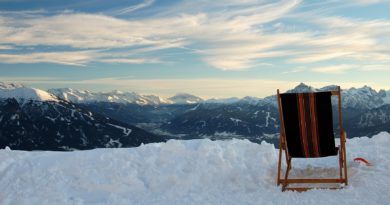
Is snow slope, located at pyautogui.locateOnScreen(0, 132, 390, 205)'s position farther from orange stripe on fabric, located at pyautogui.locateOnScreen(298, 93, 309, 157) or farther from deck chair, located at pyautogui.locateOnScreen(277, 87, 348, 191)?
orange stripe on fabric, located at pyautogui.locateOnScreen(298, 93, 309, 157)

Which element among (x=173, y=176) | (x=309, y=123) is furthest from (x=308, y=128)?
(x=173, y=176)

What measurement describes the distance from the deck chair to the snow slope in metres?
0.54

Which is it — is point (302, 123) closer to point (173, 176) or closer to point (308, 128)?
point (308, 128)

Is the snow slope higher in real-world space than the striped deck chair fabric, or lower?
lower

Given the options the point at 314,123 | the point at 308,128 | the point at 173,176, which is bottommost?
the point at 173,176

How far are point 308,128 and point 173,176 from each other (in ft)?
10.8

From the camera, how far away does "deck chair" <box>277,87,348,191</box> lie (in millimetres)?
9844

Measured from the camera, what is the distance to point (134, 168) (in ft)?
35.0

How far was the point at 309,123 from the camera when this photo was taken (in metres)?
10.0

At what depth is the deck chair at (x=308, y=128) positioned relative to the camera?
9844mm

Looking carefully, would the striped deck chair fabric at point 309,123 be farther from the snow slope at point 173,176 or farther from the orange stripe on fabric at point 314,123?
the snow slope at point 173,176

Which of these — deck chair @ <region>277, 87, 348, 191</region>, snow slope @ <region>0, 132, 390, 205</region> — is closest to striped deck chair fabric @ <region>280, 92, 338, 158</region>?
deck chair @ <region>277, 87, 348, 191</region>

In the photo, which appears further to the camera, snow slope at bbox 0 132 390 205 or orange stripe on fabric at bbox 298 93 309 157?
orange stripe on fabric at bbox 298 93 309 157

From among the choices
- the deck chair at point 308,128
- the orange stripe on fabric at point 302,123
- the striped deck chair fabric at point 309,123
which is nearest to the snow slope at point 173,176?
the deck chair at point 308,128
